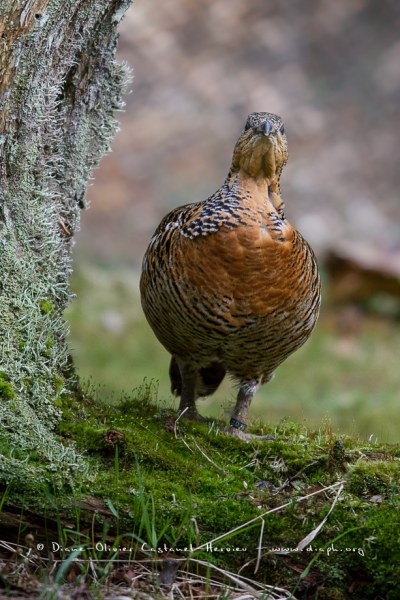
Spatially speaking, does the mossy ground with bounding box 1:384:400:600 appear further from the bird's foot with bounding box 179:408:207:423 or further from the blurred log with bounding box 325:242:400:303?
the blurred log with bounding box 325:242:400:303

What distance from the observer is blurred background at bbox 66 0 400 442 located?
32.9ft

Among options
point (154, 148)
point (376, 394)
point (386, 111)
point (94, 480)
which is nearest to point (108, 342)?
point (376, 394)

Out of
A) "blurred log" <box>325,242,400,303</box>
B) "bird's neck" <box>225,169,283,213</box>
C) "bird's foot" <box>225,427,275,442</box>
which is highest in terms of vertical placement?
"blurred log" <box>325,242,400,303</box>

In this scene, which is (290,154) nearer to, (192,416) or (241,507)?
(192,416)

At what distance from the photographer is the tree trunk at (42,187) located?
12.1ft

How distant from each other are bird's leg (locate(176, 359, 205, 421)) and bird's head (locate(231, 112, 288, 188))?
1.21 meters

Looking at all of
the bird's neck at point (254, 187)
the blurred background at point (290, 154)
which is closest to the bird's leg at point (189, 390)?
the bird's neck at point (254, 187)

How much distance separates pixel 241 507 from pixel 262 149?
1.81 meters

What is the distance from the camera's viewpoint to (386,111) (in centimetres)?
1469

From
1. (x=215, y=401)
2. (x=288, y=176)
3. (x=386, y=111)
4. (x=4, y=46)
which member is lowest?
(x=4, y=46)

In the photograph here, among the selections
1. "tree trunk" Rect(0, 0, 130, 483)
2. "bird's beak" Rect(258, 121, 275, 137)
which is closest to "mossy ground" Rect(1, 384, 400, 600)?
"tree trunk" Rect(0, 0, 130, 483)

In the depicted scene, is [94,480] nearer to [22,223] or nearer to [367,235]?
[22,223]

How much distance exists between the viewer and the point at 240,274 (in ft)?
13.5

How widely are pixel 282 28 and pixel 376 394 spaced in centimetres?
824
